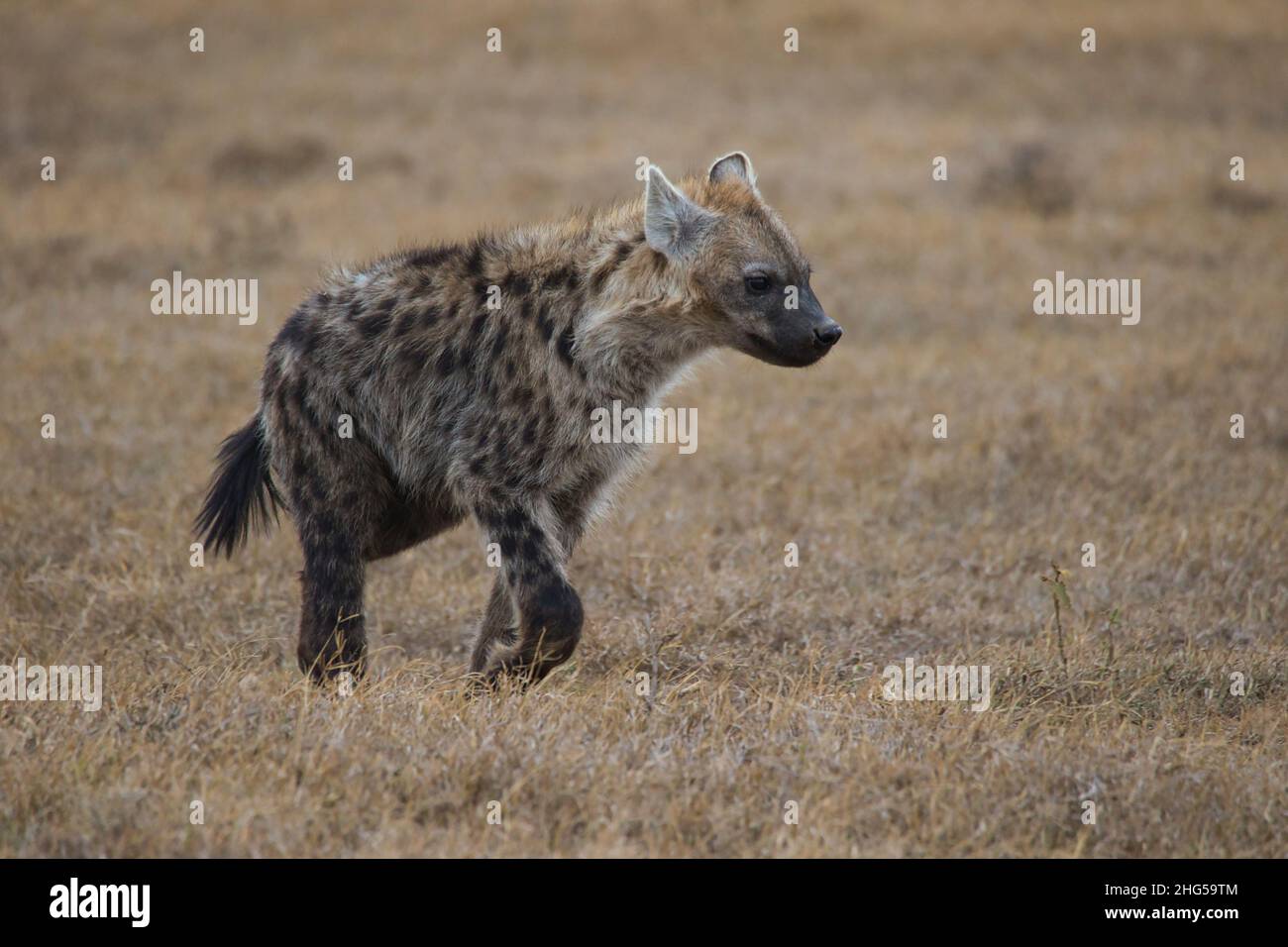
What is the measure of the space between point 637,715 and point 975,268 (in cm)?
778

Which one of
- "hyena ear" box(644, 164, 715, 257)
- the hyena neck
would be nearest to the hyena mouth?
the hyena neck

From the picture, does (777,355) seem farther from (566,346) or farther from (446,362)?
(446,362)

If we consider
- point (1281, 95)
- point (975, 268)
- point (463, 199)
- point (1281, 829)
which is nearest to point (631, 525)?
point (1281, 829)

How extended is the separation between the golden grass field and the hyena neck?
101 cm

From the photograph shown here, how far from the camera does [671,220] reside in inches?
203

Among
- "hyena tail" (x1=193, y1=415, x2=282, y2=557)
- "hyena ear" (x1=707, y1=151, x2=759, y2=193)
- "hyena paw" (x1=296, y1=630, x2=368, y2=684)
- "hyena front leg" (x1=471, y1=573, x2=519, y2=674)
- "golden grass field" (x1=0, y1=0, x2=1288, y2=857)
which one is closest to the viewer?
"golden grass field" (x1=0, y1=0, x2=1288, y2=857)

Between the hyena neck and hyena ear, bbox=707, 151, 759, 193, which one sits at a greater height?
hyena ear, bbox=707, 151, 759, 193

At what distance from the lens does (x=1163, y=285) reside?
11.1 metres

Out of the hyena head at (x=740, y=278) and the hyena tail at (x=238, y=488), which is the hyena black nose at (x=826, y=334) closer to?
the hyena head at (x=740, y=278)

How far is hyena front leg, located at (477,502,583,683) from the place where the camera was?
473cm

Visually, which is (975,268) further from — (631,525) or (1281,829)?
(1281,829)

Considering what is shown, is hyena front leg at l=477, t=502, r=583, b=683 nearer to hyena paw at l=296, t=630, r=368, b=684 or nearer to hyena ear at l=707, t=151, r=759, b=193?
hyena paw at l=296, t=630, r=368, b=684

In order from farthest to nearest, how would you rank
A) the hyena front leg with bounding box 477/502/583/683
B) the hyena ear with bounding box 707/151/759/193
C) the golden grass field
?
the hyena ear with bounding box 707/151/759/193
the hyena front leg with bounding box 477/502/583/683
the golden grass field

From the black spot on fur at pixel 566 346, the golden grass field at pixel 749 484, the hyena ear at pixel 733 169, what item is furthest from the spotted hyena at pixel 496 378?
the golden grass field at pixel 749 484
